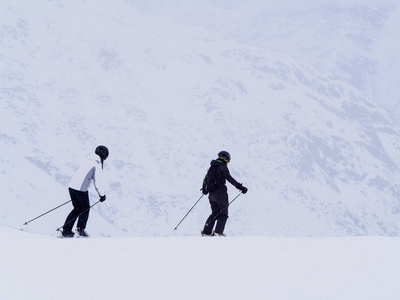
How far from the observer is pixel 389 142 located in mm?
87625

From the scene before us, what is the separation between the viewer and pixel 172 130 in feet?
207

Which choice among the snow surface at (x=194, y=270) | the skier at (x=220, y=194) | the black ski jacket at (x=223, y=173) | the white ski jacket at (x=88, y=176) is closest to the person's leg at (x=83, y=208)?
the white ski jacket at (x=88, y=176)

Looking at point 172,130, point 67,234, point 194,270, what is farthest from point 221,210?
point 172,130

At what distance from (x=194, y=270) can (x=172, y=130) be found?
5808 centimetres

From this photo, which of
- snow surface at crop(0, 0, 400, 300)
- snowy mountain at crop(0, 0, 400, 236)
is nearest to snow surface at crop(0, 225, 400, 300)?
snow surface at crop(0, 0, 400, 300)

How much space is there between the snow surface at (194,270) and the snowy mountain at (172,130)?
31.3m

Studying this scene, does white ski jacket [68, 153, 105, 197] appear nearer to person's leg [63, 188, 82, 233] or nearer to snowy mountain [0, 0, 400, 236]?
person's leg [63, 188, 82, 233]

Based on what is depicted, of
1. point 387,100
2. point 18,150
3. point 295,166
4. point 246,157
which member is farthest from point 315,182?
point 387,100

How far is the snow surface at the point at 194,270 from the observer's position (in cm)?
442

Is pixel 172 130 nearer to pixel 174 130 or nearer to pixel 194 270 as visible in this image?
pixel 174 130

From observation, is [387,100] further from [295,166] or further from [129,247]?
[129,247]

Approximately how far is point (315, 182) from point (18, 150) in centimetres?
4340

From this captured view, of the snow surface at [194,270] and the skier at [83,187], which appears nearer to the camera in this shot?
the snow surface at [194,270]

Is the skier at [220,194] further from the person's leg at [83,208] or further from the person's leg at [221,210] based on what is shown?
the person's leg at [83,208]
